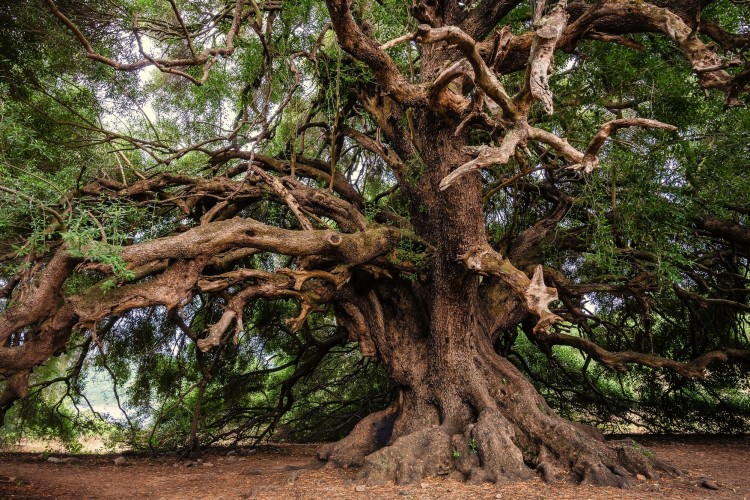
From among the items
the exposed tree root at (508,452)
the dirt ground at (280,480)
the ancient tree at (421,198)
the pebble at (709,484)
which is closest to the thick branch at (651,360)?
the ancient tree at (421,198)

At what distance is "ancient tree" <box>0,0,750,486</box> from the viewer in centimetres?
442

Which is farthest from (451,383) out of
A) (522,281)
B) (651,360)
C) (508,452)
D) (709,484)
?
(651,360)

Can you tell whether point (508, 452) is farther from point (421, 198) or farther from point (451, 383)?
point (421, 198)

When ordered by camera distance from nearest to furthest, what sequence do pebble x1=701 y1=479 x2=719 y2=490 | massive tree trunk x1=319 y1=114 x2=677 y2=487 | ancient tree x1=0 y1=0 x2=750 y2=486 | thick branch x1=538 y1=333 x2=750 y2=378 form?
1. ancient tree x1=0 y1=0 x2=750 y2=486
2. pebble x1=701 y1=479 x2=719 y2=490
3. massive tree trunk x1=319 y1=114 x2=677 y2=487
4. thick branch x1=538 y1=333 x2=750 y2=378

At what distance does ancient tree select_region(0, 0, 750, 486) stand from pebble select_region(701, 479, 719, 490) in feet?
1.39

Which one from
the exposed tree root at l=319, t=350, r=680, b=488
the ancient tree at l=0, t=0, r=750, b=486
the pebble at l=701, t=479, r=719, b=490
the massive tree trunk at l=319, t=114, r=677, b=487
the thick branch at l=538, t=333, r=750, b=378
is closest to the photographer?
the ancient tree at l=0, t=0, r=750, b=486

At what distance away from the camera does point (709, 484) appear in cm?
460

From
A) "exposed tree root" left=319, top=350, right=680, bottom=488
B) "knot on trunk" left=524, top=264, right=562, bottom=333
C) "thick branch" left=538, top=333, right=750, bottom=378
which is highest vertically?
"knot on trunk" left=524, top=264, right=562, bottom=333

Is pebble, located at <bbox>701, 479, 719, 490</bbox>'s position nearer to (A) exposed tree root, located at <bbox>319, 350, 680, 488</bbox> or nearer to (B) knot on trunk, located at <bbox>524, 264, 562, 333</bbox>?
(A) exposed tree root, located at <bbox>319, 350, 680, 488</bbox>

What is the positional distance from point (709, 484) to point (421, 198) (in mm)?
3836

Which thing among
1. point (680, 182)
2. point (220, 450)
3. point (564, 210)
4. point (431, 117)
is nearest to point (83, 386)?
point (220, 450)

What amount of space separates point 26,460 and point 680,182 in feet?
30.1

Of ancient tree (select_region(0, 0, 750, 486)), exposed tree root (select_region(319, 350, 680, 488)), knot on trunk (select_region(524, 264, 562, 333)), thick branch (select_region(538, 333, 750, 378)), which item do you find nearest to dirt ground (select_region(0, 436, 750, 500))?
exposed tree root (select_region(319, 350, 680, 488))

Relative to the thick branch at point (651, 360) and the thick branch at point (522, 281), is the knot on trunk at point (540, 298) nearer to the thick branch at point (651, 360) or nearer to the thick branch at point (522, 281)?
the thick branch at point (522, 281)
